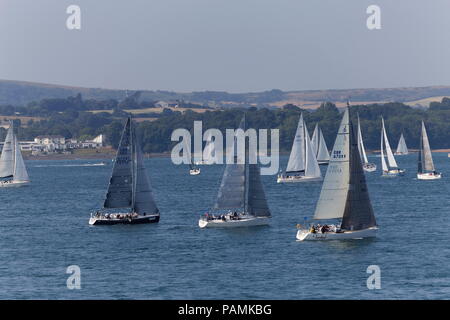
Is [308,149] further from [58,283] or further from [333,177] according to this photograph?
[58,283]

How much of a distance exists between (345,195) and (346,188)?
1.58 feet

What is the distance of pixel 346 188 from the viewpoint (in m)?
65.4

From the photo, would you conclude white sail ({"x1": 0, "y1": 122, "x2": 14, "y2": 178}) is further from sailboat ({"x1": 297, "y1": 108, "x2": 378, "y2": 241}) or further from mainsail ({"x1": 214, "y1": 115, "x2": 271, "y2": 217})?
sailboat ({"x1": 297, "y1": 108, "x2": 378, "y2": 241})

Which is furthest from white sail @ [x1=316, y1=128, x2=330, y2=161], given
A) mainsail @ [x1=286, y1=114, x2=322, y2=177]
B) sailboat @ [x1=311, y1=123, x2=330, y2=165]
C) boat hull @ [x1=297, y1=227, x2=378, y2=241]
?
boat hull @ [x1=297, y1=227, x2=378, y2=241]

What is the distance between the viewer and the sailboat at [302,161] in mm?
127938

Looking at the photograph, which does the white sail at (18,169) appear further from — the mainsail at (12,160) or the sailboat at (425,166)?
the sailboat at (425,166)

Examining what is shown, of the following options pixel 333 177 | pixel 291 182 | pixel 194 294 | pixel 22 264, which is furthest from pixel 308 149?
pixel 194 294

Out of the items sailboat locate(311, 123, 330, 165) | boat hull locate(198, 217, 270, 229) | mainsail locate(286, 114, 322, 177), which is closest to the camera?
boat hull locate(198, 217, 270, 229)

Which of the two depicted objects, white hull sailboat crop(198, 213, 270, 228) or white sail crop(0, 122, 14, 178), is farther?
white sail crop(0, 122, 14, 178)

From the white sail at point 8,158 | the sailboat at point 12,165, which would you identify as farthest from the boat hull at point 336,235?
the sailboat at point 12,165

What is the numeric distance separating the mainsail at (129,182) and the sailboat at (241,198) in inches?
211

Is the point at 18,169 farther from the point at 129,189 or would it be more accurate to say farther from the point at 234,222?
the point at 234,222

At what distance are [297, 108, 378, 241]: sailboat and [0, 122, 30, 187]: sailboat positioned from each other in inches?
2981

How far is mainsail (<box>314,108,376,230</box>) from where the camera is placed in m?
65.0
